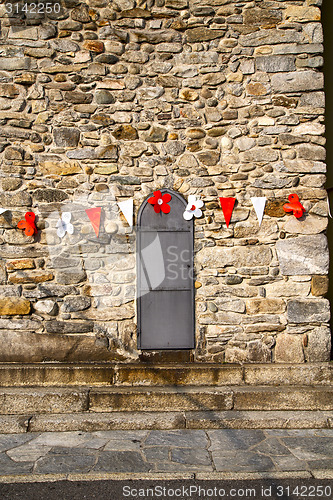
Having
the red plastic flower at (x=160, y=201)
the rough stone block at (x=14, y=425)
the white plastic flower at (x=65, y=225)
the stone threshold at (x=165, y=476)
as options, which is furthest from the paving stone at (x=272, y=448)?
the white plastic flower at (x=65, y=225)

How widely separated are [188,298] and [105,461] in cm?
198

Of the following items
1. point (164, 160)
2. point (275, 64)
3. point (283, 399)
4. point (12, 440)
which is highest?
point (275, 64)

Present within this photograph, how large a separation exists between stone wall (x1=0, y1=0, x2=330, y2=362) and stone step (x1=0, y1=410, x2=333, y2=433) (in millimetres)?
782

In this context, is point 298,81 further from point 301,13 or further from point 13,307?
point 13,307

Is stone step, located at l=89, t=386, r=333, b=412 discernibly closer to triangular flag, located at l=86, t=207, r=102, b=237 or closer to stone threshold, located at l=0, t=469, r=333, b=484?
stone threshold, located at l=0, t=469, r=333, b=484

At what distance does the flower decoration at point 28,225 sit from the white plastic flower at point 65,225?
0.90 ft

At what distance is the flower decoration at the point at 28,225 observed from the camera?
473 centimetres

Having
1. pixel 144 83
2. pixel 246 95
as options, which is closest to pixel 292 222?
pixel 246 95

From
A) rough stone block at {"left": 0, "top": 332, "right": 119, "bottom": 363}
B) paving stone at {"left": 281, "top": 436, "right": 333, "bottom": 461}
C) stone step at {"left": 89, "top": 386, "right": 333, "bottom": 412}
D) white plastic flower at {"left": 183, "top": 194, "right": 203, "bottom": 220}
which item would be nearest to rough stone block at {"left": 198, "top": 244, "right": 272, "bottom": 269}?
white plastic flower at {"left": 183, "top": 194, "right": 203, "bottom": 220}

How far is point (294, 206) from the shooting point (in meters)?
4.76

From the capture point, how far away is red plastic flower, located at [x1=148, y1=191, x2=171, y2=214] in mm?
4785

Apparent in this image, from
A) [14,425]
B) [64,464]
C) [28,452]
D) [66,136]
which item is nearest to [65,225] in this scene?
[66,136]

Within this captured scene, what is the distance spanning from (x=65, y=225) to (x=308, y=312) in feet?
9.53

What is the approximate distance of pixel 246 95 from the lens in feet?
15.9
